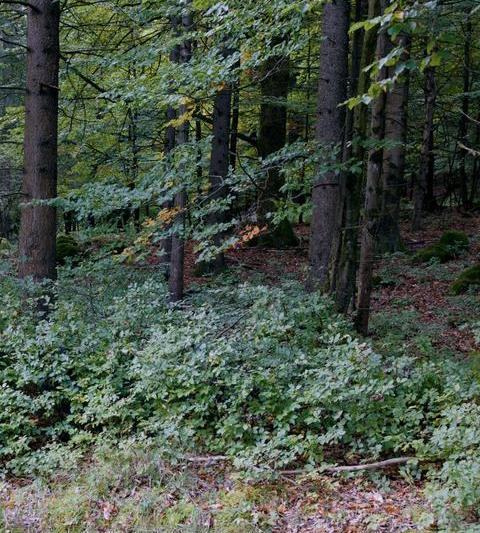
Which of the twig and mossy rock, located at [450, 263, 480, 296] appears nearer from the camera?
the twig

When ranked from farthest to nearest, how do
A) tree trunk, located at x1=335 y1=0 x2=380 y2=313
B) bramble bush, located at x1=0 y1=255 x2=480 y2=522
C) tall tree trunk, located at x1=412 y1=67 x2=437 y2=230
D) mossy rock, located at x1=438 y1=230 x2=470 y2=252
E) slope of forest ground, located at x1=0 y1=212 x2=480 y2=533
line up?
1. tall tree trunk, located at x1=412 y1=67 x2=437 y2=230
2. mossy rock, located at x1=438 y1=230 x2=470 y2=252
3. tree trunk, located at x1=335 y1=0 x2=380 y2=313
4. bramble bush, located at x1=0 y1=255 x2=480 y2=522
5. slope of forest ground, located at x1=0 y1=212 x2=480 y2=533

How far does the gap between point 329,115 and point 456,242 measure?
7219mm

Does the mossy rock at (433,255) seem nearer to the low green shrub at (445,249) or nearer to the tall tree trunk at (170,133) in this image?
the low green shrub at (445,249)

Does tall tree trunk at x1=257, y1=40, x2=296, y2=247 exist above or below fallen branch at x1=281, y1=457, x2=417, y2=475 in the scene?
above

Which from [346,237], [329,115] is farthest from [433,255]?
[346,237]

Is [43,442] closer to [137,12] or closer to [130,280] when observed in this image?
[130,280]

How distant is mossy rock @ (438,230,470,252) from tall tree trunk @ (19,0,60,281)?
951cm

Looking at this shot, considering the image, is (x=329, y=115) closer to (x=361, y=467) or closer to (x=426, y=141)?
(x=361, y=467)

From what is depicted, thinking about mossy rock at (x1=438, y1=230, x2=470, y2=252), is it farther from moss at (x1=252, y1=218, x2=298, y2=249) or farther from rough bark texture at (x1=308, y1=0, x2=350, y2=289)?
rough bark texture at (x1=308, y1=0, x2=350, y2=289)

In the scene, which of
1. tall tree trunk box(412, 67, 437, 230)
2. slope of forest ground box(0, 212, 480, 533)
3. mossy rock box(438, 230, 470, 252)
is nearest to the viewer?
slope of forest ground box(0, 212, 480, 533)

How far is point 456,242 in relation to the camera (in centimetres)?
1372

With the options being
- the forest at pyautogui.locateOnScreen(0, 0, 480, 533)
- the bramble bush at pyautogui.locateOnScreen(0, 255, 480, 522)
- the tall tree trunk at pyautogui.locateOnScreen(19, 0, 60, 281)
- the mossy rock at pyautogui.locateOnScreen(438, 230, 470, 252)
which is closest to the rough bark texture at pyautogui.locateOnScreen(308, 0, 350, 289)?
the forest at pyautogui.locateOnScreen(0, 0, 480, 533)

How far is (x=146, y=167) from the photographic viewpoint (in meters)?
12.5

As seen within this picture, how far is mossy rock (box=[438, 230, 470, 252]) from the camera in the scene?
13.5 m
